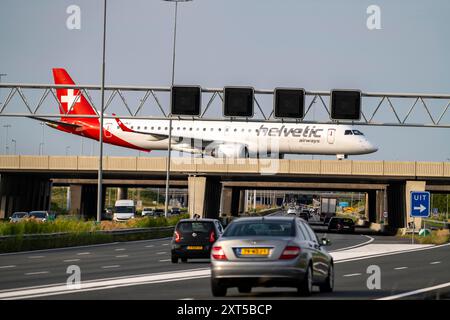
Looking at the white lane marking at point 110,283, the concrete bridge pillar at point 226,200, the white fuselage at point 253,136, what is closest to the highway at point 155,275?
the white lane marking at point 110,283

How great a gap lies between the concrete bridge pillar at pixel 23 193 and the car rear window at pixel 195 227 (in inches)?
2021

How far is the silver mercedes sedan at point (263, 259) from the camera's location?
53.5 feet

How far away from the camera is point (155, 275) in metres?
24.3

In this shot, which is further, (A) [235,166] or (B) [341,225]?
(A) [235,166]

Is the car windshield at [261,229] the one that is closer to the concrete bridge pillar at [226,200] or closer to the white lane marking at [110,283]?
the white lane marking at [110,283]

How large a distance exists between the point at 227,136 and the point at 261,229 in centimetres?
6156

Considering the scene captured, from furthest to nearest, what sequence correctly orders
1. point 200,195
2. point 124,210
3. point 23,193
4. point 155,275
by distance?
point 23,193 < point 200,195 < point 124,210 < point 155,275

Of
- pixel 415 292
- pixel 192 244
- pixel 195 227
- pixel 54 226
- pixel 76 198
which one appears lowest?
pixel 415 292

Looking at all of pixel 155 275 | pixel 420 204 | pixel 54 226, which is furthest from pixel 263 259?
pixel 420 204

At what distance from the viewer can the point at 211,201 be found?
272 ft

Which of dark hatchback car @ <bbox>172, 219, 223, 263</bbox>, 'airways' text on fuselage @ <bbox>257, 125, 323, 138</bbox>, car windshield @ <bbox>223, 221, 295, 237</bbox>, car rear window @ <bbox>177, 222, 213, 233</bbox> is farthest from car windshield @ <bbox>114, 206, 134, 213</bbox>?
car windshield @ <bbox>223, 221, 295, 237</bbox>

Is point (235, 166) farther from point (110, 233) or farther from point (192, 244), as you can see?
point (192, 244)

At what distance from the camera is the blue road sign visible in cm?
4488
